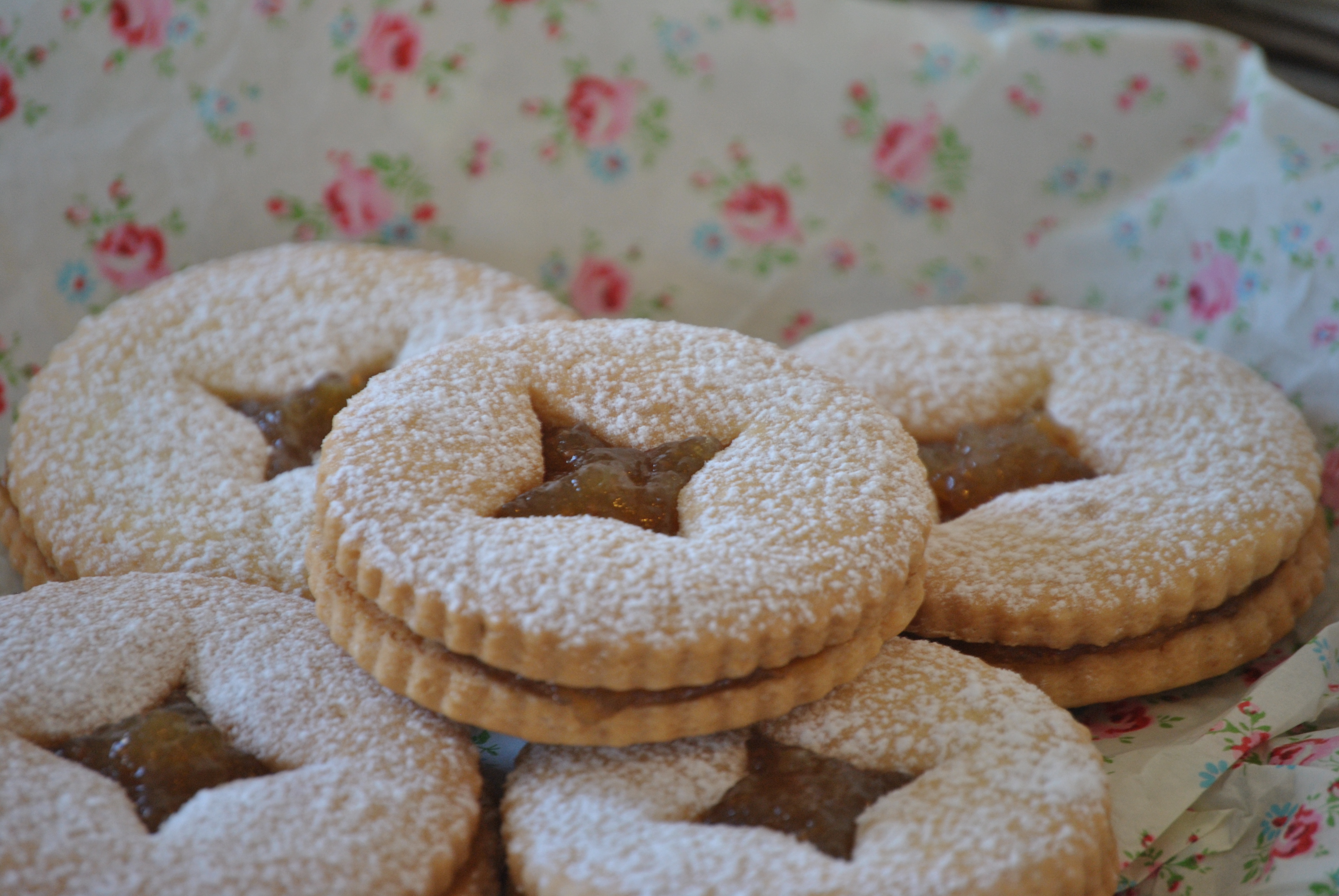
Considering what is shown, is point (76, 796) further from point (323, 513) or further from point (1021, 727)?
point (1021, 727)

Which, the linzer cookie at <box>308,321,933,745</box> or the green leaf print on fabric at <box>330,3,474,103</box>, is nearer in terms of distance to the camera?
the linzer cookie at <box>308,321,933,745</box>

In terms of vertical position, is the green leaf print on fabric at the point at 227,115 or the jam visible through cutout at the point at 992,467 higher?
the green leaf print on fabric at the point at 227,115

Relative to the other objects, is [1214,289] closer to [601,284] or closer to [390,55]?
[601,284]

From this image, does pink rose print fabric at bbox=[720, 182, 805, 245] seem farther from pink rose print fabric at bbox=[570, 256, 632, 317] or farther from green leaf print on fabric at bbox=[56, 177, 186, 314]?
green leaf print on fabric at bbox=[56, 177, 186, 314]

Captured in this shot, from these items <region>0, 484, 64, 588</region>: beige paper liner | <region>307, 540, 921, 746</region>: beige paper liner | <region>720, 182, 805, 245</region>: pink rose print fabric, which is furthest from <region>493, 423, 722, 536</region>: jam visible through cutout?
<region>720, 182, 805, 245</region>: pink rose print fabric

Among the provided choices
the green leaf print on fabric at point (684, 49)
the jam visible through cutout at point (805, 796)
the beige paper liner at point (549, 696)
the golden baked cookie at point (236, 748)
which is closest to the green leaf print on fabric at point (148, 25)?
the green leaf print on fabric at point (684, 49)

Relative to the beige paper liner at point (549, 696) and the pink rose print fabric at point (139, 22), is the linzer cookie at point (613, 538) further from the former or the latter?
the pink rose print fabric at point (139, 22)
